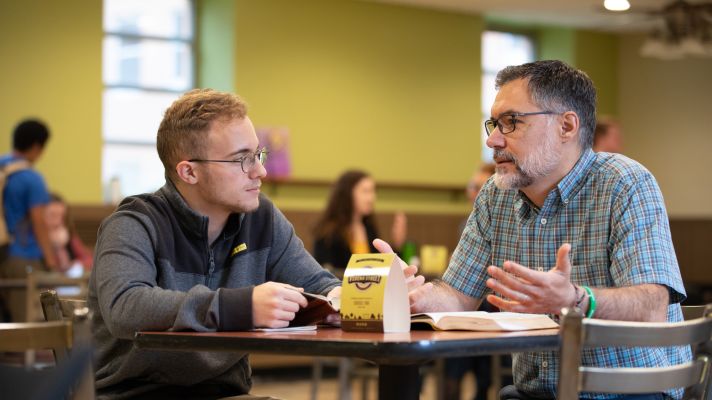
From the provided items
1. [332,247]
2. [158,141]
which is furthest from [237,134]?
[332,247]

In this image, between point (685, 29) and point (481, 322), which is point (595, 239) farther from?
point (685, 29)

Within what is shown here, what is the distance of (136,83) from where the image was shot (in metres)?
8.52

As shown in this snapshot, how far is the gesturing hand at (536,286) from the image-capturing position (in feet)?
5.87

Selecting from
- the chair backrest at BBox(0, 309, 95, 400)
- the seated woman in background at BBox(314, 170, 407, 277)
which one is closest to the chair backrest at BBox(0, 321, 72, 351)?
the chair backrest at BBox(0, 309, 95, 400)

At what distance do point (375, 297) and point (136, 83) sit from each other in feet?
23.1

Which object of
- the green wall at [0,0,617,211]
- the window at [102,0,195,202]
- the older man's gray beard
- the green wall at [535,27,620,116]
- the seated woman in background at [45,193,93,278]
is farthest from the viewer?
the green wall at [535,27,620,116]

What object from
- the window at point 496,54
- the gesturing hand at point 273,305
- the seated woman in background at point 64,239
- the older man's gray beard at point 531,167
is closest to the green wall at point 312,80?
the window at point 496,54

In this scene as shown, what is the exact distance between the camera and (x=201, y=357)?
6.93 feet

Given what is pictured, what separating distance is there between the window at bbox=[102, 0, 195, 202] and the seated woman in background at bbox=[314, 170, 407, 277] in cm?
260

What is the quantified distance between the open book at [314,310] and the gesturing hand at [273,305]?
0.22 feet

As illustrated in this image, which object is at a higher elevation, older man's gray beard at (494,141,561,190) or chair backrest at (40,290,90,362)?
older man's gray beard at (494,141,561,190)

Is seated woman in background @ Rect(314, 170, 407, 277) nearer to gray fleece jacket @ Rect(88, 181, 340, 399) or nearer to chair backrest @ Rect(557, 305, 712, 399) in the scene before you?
gray fleece jacket @ Rect(88, 181, 340, 399)

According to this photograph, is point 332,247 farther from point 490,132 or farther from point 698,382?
point 698,382

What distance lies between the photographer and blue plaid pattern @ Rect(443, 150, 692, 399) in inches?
83.6
